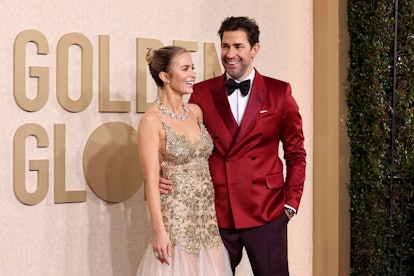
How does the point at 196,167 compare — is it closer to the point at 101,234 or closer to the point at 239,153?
the point at 239,153

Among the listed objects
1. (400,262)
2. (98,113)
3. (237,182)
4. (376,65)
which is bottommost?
(400,262)

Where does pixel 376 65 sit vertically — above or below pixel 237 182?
above

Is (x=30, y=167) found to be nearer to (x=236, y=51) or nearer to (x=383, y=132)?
(x=236, y=51)

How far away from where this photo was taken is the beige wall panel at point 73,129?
404cm

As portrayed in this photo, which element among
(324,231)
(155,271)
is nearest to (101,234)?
(155,271)

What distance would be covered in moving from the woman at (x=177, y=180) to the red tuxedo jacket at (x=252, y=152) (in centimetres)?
12

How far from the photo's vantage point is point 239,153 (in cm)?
368

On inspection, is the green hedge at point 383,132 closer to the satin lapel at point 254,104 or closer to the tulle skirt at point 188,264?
the satin lapel at point 254,104

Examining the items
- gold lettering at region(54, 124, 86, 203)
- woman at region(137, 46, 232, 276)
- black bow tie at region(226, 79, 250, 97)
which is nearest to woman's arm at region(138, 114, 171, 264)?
woman at region(137, 46, 232, 276)

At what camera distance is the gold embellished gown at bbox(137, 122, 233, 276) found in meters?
3.41

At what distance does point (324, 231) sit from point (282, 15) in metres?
1.65

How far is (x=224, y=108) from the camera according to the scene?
374cm

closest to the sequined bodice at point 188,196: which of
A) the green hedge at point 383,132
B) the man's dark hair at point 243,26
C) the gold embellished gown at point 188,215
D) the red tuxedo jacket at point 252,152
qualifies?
the gold embellished gown at point 188,215

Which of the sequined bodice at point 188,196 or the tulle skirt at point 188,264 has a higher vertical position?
the sequined bodice at point 188,196
